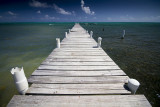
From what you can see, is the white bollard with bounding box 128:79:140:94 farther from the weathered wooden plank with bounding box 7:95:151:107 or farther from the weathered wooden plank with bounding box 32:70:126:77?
the weathered wooden plank with bounding box 32:70:126:77

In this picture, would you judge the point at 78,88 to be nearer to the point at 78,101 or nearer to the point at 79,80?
the point at 79,80

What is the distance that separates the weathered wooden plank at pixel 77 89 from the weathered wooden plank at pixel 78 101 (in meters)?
0.21

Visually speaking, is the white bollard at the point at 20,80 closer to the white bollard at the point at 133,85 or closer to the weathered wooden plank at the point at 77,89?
the weathered wooden plank at the point at 77,89

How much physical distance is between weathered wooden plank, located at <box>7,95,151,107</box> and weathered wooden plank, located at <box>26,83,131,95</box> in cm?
21

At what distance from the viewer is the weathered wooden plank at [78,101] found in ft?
6.95

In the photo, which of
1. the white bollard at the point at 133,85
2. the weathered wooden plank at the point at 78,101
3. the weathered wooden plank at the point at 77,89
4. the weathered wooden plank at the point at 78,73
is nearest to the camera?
the weathered wooden plank at the point at 78,101

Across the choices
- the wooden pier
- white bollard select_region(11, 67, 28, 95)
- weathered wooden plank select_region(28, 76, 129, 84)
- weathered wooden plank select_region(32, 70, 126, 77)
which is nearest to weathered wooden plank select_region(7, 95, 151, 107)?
the wooden pier

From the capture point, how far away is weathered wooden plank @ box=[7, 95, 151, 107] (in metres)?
2.12

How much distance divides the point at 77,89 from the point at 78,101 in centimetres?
47

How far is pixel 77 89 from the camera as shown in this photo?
2.67 m

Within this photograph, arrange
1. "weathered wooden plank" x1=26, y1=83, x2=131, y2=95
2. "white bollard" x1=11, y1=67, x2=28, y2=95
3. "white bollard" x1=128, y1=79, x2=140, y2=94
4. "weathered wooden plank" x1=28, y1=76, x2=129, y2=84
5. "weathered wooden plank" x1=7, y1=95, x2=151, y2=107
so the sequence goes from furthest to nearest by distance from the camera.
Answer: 1. "weathered wooden plank" x1=28, y1=76, x2=129, y2=84
2. "weathered wooden plank" x1=26, y1=83, x2=131, y2=95
3. "white bollard" x1=128, y1=79, x2=140, y2=94
4. "white bollard" x1=11, y1=67, x2=28, y2=95
5. "weathered wooden plank" x1=7, y1=95, x2=151, y2=107

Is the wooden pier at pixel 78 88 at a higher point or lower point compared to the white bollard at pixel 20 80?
lower

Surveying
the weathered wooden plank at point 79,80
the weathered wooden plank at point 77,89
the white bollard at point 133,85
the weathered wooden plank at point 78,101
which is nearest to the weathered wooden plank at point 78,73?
the weathered wooden plank at point 79,80

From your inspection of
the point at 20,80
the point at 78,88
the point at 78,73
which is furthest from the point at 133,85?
the point at 20,80
